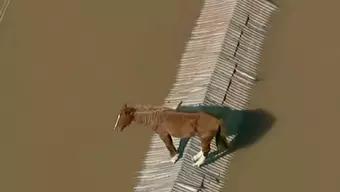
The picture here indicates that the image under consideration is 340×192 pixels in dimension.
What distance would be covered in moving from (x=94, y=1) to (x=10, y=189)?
174 centimetres

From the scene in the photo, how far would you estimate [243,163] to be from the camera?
248 inches

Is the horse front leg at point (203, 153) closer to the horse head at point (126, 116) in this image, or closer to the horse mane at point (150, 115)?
the horse mane at point (150, 115)

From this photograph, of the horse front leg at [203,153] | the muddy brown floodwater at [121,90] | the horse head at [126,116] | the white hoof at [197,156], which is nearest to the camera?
the horse head at [126,116]

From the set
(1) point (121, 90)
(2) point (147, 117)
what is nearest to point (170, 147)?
(2) point (147, 117)

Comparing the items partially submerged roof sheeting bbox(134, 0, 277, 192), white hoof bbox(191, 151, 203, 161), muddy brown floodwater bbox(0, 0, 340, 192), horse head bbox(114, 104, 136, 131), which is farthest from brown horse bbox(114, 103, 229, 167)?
muddy brown floodwater bbox(0, 0, 340, 192)

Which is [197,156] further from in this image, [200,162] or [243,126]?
[243,126]

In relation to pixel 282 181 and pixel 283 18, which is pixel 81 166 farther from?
pixel 283 18

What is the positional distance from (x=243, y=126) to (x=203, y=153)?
486mm

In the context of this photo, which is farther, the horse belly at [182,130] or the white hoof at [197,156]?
the white hoof at [197,156]

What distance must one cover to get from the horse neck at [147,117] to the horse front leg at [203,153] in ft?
1.16

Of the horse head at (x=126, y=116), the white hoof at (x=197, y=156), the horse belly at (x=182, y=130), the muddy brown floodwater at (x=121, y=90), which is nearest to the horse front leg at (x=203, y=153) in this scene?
the white hoof at (x=197, y=156)

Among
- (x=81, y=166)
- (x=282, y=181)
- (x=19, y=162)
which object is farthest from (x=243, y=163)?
(x=19, y=162)

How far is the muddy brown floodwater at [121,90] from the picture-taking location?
6273 millimetres

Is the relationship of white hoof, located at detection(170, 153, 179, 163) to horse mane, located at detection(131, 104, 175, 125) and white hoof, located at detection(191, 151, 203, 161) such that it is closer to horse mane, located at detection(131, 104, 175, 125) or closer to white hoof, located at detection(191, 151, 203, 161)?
white hoof, located at detection(191, 151, 203, 161)
